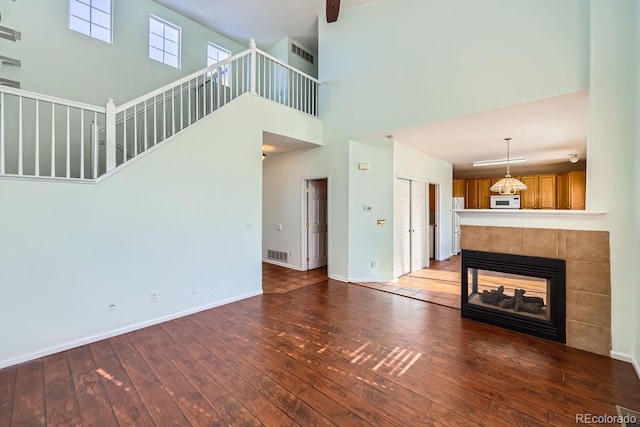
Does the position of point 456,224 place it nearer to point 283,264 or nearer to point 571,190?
point 571,190

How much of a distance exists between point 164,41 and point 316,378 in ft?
20.5

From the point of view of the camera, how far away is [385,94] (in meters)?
4.45

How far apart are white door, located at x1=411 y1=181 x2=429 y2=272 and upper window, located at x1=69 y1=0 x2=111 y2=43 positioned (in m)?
6.21

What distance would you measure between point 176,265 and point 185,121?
3.07 meters

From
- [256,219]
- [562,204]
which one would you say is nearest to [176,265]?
[256,219]

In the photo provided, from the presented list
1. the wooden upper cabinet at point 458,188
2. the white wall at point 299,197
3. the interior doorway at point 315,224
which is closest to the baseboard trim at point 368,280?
the white wall at point 299,197

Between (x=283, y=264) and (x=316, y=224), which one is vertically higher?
(x=316, y=224)

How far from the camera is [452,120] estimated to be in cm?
390

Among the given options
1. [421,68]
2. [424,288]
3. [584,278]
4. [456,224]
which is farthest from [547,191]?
[584,278]

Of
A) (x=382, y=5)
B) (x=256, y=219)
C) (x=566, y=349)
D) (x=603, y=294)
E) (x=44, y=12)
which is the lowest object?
(x=566, y=349)

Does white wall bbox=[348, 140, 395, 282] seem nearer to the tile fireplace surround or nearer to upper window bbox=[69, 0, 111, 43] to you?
the tile fireplace surround

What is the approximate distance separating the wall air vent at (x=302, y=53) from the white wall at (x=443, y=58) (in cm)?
108

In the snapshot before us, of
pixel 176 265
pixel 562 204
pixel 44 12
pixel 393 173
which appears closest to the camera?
pixel 176 265

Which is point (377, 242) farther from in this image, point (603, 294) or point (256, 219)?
point (603, 294)
